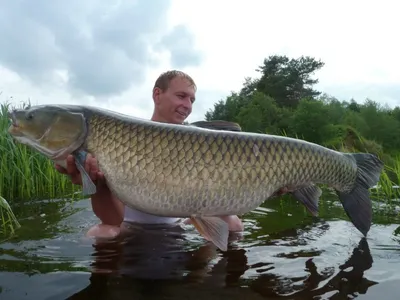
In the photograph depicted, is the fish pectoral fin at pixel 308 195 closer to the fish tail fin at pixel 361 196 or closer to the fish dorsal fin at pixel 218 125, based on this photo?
the fish tail fin at pixel 361 196

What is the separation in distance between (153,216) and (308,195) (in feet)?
4.24

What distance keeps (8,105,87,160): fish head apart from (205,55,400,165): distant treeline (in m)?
13.1

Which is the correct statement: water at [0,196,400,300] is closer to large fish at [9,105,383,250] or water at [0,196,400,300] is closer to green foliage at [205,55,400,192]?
large fish at [9,105,383,250]

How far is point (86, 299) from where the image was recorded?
211 centimetres

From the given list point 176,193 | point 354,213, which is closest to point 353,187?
point 354,213

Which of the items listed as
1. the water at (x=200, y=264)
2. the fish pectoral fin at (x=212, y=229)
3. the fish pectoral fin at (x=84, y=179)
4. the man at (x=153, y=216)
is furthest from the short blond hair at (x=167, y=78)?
the fish pectoral fin at (x=212, y=229)

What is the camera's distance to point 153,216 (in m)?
3.68

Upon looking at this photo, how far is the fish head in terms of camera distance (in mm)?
2707

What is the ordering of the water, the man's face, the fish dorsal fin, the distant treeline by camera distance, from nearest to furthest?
the water → the fish dorsal fin → the man's face → the distant treeline

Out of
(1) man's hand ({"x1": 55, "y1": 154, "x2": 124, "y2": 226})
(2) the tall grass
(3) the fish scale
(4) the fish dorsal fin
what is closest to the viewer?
(3) the fish scale

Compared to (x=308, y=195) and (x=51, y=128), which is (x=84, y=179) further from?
(x=308, y=195)

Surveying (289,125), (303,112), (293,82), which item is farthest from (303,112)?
(293,82)

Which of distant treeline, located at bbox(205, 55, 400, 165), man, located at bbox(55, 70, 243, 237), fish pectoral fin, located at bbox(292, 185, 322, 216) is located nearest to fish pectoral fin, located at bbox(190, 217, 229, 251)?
fish pectoral fin, located at bbox(292, 185, 322, 216)

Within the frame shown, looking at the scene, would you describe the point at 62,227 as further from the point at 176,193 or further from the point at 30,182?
the point at 30,182
